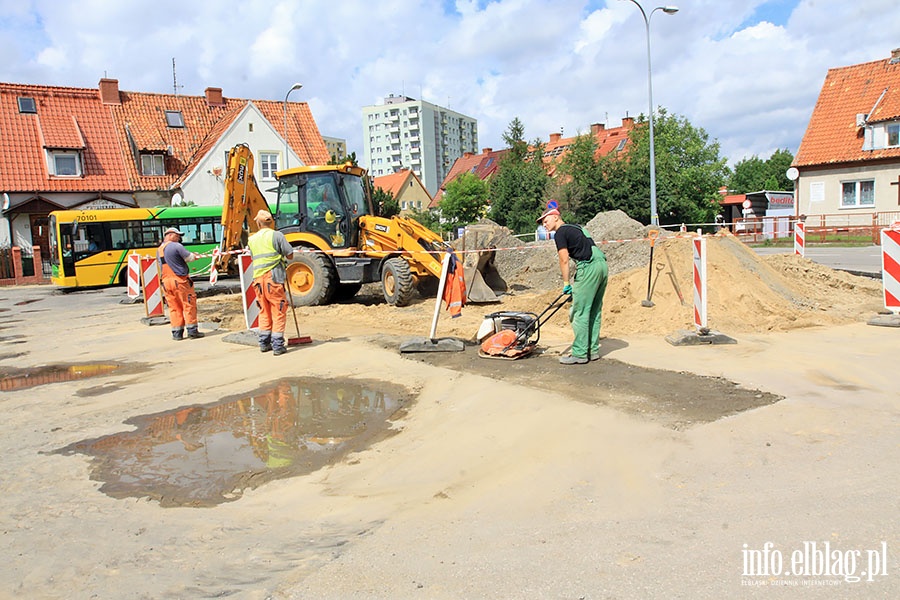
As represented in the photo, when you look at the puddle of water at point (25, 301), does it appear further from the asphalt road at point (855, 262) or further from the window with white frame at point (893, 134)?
the window with white frame at point (893, 134)

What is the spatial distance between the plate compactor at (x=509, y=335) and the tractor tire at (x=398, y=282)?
17.2 feet

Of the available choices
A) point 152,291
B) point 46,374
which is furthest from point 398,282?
point 46,374

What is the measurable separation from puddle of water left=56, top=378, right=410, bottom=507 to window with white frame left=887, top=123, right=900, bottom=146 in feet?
127

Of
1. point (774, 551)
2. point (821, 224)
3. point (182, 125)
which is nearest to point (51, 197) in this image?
point (182, 125)

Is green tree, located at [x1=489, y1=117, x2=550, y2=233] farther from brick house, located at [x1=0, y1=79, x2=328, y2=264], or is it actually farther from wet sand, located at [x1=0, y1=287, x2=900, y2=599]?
wet sand, located at [x1=0, y1=287, x2=900, y2=599]

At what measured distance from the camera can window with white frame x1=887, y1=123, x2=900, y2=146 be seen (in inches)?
1415

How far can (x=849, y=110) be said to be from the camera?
39094 mm

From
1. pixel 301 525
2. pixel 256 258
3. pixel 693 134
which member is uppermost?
pixel 693 134

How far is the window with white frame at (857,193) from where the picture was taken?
3728 centimetres

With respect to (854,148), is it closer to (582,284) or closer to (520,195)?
(520,195)

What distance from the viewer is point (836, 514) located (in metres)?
3.76

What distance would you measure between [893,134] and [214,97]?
128 ft

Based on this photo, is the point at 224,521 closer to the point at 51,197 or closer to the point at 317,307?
the point at 317,307

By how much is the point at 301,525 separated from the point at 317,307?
10.7m
